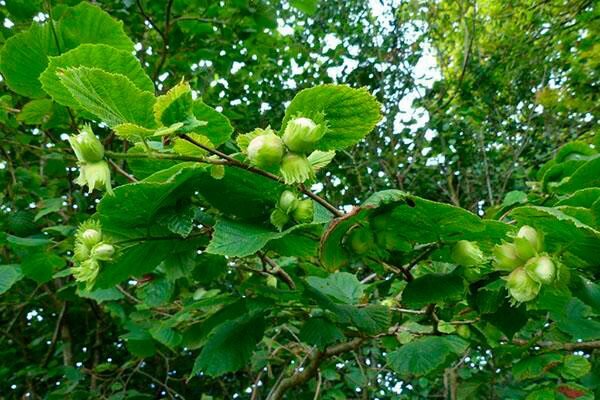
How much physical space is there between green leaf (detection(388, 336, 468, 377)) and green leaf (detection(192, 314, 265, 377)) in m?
0.30

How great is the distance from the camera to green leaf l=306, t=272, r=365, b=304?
99 cm

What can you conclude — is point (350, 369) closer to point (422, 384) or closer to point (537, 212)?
point (422, 384)

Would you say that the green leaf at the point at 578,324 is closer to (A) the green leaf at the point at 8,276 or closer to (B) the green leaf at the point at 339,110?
(B) the green leaf at the point at 339,110

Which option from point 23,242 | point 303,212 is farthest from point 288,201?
point 23,242

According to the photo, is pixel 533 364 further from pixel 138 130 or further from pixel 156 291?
pixel 138 130

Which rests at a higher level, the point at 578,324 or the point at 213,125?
the point at 213,125

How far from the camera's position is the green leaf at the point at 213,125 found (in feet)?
1.82

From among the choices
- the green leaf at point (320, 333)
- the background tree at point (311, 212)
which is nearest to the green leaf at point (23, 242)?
the background tree at point (311, 212)

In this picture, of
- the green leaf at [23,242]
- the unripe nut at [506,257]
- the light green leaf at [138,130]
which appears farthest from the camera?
the green leaf at [23,242]

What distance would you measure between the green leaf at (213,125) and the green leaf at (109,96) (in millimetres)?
56

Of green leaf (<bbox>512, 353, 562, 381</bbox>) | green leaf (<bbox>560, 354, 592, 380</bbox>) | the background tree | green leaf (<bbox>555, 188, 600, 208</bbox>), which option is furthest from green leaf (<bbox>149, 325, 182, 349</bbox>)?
green leaf (<bbox>555, 188, 600, 208</bbox>)

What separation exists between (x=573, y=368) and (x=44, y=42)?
1.24 meters

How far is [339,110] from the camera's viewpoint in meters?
0.54

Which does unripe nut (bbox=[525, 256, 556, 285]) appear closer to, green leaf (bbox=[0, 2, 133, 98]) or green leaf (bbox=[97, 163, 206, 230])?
green leaf (bbox=[97, 163, 206, 230])
